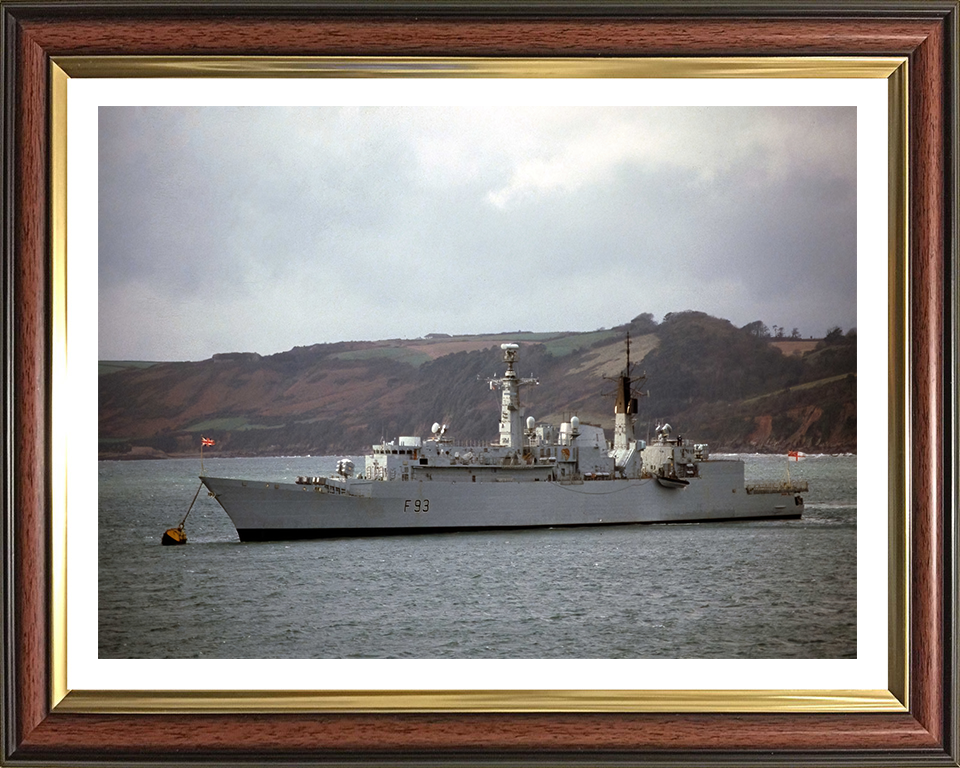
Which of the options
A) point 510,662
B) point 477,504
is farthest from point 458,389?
point 477,504

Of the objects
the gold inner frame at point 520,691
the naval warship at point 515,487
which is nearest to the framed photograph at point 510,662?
the gold inner frame at point 520,691

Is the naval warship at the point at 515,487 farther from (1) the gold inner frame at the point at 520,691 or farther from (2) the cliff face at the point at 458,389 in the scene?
(1) the gold inner frame at the point at 520,691

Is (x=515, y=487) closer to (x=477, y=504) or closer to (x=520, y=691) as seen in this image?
(x=477, y=504)

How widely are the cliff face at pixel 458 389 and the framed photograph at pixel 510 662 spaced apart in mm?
712

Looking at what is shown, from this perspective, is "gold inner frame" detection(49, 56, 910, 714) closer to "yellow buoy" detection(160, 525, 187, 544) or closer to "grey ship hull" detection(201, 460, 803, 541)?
"grey ship hull" detection(201, 460, 803, 541)

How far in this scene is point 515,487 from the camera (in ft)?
22.2

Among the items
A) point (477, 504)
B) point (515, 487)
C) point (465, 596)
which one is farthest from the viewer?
point (515, 487)

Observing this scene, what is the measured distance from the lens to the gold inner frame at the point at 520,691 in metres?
2.25

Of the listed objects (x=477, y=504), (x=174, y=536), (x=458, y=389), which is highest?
(x=458, y=389)

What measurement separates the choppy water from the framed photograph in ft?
0.54

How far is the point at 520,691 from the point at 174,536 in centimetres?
173

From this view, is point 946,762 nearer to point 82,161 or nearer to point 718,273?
point 718,273

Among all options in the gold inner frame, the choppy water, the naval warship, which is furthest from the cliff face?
the gold inner frame

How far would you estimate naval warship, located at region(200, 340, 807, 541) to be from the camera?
3.91 metres
